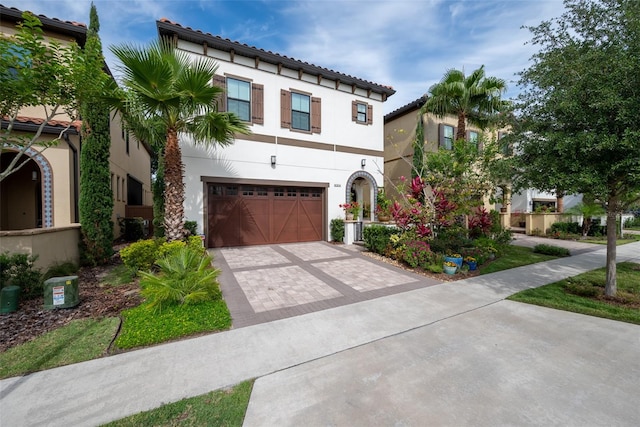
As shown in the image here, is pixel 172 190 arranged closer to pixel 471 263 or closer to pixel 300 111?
pixel 300 111

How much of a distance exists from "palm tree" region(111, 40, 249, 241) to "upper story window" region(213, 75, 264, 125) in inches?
107

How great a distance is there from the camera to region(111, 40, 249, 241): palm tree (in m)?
5.90

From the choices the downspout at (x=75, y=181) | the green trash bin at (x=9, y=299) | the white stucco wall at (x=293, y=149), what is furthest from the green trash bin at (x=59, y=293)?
the white stucco wall at (x=293, y=149)

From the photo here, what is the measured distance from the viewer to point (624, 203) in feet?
18.0

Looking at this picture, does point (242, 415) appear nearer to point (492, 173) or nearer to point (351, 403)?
point (351, 403)

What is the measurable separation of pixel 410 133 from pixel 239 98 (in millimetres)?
9841

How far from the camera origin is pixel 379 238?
31.1 ft

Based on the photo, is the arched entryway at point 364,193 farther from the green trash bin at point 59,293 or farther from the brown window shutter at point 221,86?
the green trash bin at point 59,293

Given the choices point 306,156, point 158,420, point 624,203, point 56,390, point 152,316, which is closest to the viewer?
point 158,420

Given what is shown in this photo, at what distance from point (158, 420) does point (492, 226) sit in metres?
13.1

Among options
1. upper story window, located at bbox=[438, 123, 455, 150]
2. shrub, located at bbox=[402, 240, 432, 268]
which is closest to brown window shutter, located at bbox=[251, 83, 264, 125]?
shrub, located at bbox=[402, 240, 432, 268]

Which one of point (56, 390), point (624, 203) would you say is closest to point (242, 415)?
point (56, 390)

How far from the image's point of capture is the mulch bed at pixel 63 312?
13.2ft

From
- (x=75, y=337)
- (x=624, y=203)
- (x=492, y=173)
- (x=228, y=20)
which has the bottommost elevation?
(x=75, y=337)
